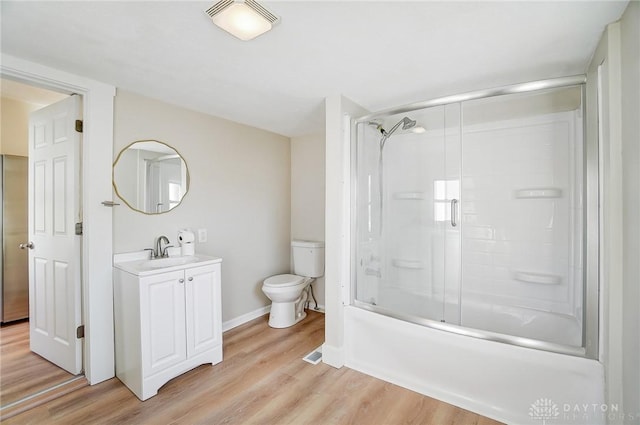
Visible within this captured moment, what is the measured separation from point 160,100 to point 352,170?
171 centimetres

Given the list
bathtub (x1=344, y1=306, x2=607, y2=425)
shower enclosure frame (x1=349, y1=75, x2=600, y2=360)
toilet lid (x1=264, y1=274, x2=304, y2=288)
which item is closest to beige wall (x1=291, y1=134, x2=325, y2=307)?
toilet lid (x1=264, y1=274, x2=304, y2=288)

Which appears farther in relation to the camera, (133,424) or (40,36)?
(133,424)

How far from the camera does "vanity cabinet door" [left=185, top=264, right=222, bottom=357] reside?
2.15 meters

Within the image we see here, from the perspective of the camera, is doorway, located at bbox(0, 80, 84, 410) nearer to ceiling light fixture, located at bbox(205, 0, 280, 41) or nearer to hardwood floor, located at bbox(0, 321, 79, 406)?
hardwood floor, located at bbox(0, 321, 79, 406)

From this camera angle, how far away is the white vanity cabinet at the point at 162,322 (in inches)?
74.9

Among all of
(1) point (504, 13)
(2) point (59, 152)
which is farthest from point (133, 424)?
(1) point (504, 13)

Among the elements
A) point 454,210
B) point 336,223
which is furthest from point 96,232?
point 454,210

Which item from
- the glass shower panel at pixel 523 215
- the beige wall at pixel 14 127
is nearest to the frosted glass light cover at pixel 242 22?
the glass shower panel at pixel 523 215

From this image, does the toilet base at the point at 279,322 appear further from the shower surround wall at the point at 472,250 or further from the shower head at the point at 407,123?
the shower head at the point at 407,123

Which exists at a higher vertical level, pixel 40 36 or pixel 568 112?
pixel 40 36

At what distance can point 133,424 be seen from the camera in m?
1.67

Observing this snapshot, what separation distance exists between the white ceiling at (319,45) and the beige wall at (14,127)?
194 centimetres

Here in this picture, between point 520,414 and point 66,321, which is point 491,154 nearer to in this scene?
point 520,414

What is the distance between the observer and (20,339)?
270cm
